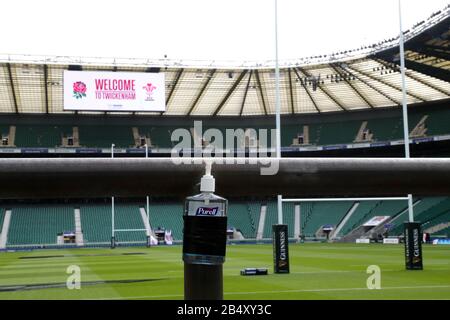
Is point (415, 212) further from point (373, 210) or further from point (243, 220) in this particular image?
point (243, 220)

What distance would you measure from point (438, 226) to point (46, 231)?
32.7 m

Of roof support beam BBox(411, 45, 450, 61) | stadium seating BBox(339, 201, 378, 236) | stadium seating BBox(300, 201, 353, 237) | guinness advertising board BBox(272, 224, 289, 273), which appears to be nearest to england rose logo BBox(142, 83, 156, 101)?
stadium seating BBox(300, 201, 353, 237)

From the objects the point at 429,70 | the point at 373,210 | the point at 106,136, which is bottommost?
the point at 373,210

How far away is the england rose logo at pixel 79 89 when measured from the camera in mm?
48656

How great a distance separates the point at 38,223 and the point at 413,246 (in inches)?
1601

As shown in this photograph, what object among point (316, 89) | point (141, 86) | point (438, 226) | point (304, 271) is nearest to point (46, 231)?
point (141, 86)

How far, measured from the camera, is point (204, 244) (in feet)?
5.94

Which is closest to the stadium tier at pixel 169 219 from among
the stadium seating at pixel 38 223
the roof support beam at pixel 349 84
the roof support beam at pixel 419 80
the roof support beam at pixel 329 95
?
the stadium seating at pixel 38 223

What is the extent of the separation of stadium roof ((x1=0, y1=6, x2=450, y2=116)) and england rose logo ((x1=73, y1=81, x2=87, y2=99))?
1.57 m

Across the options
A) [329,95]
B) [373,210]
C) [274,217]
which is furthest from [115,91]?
[373,210]

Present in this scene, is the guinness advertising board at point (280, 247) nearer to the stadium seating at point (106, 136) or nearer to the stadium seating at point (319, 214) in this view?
the stadium seating at point (319, 214)

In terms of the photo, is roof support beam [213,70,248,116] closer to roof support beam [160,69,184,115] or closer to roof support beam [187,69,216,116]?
roof support beam [187,69,216,116]

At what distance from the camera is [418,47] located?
42469 mm

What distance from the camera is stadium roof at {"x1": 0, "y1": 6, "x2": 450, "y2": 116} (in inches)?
1797
